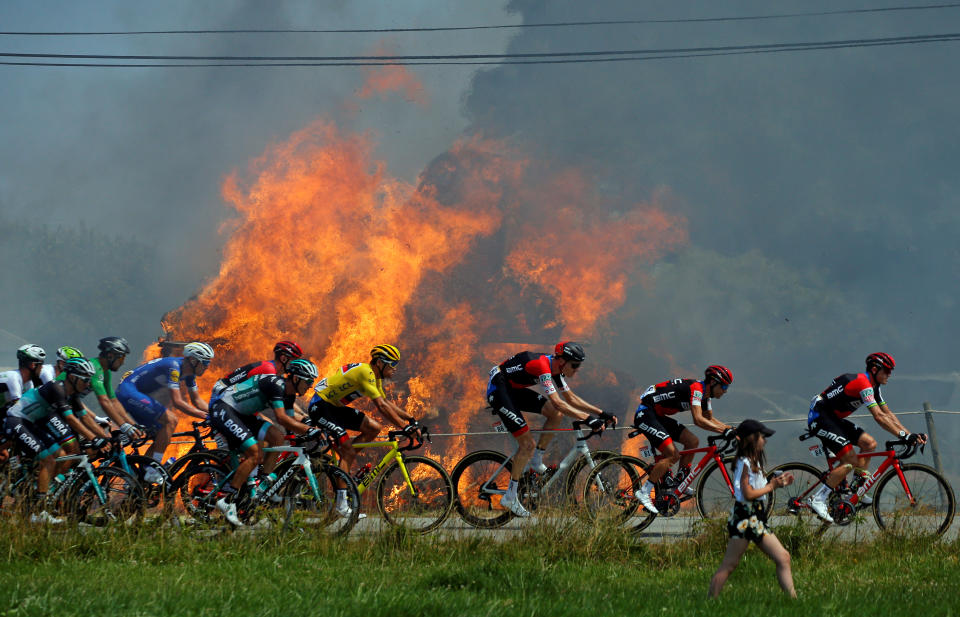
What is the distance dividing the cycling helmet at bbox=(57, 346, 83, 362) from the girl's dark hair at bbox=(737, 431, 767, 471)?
23.5 ft

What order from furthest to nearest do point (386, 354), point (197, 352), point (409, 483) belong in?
1. point (197, 352)
2. point (386, 354)
3. point (409, 483)

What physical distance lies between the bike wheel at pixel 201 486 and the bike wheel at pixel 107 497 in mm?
592

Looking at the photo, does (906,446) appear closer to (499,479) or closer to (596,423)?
(596,423)

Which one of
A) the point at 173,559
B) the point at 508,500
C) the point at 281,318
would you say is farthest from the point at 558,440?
the point at 281,318

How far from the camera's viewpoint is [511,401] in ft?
34.9

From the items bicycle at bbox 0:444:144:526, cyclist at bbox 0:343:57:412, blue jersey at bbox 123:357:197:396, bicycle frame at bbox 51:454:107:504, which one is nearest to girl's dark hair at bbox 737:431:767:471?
bicycle at bbox 0:444:144:526

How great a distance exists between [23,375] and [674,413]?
8.11m

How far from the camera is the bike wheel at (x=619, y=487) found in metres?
9.88

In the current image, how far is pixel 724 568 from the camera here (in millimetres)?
6359

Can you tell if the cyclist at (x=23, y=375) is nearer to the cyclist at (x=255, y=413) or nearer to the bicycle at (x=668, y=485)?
the cyclist at (x=255, y=413)

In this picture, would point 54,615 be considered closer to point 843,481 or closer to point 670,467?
point 670,467

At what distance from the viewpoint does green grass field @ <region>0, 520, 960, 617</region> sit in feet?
18.7

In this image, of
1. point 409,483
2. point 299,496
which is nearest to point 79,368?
point 299,496

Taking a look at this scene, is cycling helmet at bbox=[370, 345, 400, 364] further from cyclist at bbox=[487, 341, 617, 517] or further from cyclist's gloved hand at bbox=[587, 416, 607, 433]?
cyclist's gloved hand at bbox=[587, 416, 607, 433]
